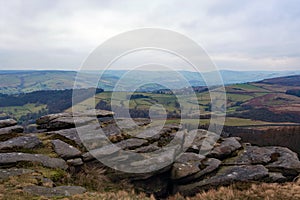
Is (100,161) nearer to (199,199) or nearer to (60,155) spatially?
(60,155)

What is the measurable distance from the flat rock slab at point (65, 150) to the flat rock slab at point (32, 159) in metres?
0.75

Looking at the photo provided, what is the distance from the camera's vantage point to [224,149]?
20.1 metres

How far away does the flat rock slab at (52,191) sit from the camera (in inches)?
473

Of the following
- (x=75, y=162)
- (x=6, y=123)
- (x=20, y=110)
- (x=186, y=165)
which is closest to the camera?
(x=75, y=162)

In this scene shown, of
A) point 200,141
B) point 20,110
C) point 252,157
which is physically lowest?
point 20,110

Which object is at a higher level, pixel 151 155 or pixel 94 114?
pixel 94 114

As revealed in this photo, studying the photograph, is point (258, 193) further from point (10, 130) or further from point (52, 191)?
point (10, 130)

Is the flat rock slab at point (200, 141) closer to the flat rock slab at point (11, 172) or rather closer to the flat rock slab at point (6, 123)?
the flat rock slab at point (11, 172)

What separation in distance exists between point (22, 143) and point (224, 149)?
1329 centimetres

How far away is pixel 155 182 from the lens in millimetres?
18062

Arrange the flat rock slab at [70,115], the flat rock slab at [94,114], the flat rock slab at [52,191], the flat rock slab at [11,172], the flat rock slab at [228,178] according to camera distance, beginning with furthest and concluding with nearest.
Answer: the flat rock slab at [94,114], the flat rock slab at [70,115], the flat rock slab at [228,178], the flat rock slab at [11,172], the flat rock slab at [52,191]

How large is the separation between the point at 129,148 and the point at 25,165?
6.46m

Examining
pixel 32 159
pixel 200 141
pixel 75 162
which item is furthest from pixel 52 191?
pixel 200 141

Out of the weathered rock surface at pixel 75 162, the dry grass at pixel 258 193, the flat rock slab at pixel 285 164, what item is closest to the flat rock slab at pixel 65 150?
the weathered rock surface at pixel 75 162
